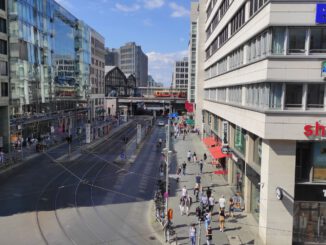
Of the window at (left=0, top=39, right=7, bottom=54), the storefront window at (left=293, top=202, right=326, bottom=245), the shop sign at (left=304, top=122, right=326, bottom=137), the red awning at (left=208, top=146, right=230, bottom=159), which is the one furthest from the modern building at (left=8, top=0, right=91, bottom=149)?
the shop sign at (left=304, top=122, right=326, bottom=137)

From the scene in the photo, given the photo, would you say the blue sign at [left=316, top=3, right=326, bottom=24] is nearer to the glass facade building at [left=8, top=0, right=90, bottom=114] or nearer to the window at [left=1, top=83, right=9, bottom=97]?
the window at [left=1, top=83, right=9, bottom=97]

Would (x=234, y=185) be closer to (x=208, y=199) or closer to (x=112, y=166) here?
(x=208, y=199)

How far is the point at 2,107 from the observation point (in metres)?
51.4

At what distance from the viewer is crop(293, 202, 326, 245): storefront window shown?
70.4ft

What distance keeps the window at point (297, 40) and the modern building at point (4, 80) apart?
133ft

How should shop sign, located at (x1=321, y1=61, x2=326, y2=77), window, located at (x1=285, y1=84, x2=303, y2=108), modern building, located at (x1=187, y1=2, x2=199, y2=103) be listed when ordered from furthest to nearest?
modern building, located at (x1=187, y1=2, x2=199, y2=103) → window, located at (x1=285, y1=84, x2=303, y2=108) → shop sign, located at (x1=321, y1=61, x2=326, y2=77)

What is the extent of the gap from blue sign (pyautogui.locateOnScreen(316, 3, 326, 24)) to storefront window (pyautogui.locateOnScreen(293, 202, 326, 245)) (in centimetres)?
1009

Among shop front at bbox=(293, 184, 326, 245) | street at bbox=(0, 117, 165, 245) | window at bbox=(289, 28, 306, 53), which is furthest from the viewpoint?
street at bbox=(0, 117, 165, 245)

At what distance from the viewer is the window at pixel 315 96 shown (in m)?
20.2

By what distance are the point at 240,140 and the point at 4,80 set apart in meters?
34.9

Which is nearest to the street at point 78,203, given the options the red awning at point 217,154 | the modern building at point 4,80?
the red awning at point 217,154

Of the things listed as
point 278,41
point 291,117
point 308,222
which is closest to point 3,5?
point 278,41

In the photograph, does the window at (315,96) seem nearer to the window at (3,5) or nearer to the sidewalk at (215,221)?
the sidewalk at (215,221)

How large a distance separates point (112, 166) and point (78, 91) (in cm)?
5816
